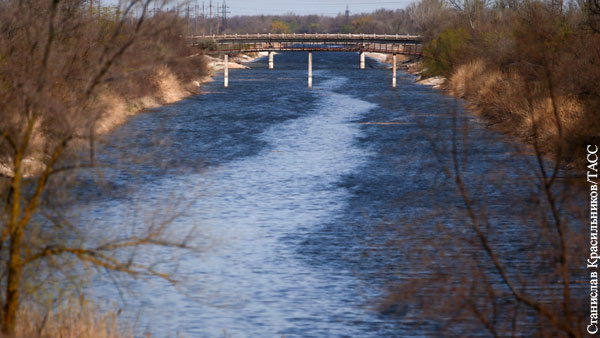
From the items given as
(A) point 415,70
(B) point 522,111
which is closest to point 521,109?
(B) point 522,111

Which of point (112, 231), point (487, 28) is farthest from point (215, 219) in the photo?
point (487, 28)

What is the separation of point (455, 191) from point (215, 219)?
313 inches

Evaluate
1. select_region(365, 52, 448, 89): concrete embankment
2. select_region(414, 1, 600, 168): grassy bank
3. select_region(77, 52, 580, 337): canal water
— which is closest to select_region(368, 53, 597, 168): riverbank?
select_region(414, 1, 600, 168): grassy bank

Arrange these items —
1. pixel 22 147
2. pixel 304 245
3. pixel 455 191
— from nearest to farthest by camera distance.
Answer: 1. pixel 22 147
2. pixel 304 245
3. pixel 455 191

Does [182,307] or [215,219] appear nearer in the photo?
[182,307]

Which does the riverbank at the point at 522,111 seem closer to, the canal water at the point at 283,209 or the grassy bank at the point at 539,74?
the grassy bank at the point at 539,74

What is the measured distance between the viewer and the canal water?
13383mm

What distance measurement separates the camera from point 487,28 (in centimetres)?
6194

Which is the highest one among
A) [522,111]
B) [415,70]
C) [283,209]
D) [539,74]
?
[539,74]

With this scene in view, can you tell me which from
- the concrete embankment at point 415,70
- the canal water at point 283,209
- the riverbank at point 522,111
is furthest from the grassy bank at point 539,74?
the concrete embankment at point 415,70

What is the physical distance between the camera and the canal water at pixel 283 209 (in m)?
13.4

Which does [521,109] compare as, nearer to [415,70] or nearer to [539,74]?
[539,74]

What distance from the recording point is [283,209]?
2284 centimetres

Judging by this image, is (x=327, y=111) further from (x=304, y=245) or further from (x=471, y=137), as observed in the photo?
(x=304, y=245)
